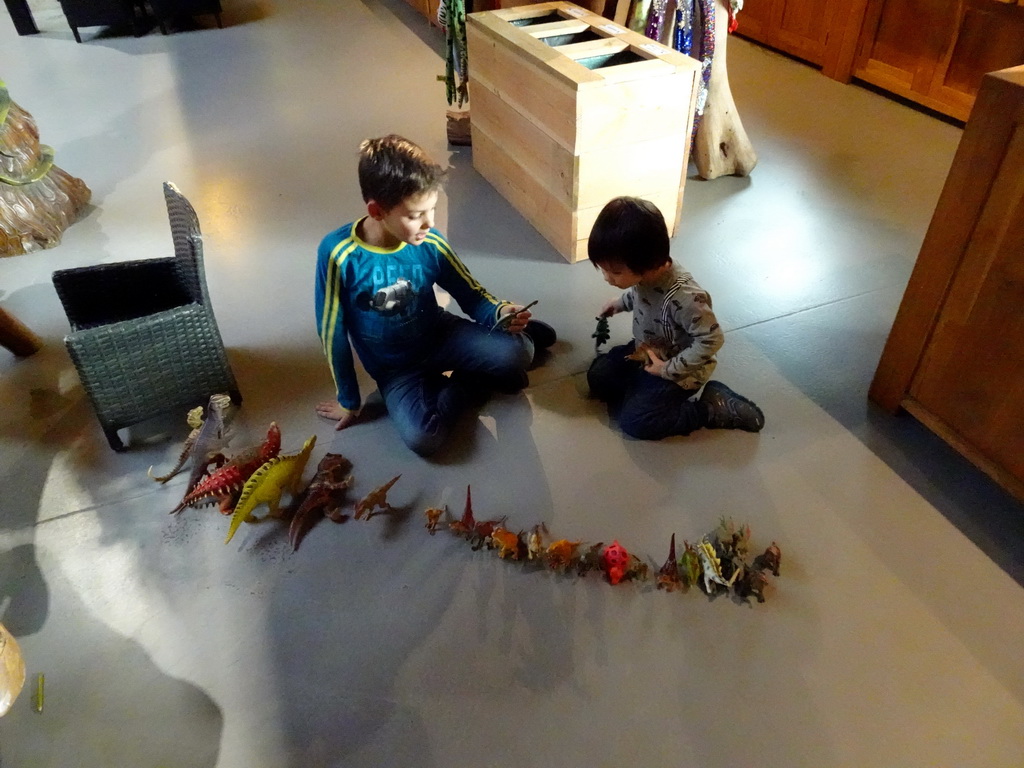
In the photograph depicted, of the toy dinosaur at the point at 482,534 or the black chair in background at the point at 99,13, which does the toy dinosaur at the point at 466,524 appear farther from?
the black chair in background at the point at 99,13

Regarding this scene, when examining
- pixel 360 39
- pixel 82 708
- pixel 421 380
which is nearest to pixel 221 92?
pixel 360 39

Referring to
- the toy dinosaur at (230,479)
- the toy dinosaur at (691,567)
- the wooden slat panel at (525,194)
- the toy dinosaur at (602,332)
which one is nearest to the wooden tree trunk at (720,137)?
the wooden slat panel at (525,194)

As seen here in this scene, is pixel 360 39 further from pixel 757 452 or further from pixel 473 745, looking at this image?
pixel 473 745

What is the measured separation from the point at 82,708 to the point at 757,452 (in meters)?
1.38

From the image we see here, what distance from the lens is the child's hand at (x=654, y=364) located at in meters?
1.54

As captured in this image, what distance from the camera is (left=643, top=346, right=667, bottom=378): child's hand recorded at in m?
1.54

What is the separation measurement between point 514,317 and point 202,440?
728mm

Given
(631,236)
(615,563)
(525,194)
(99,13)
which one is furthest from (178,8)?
(615,563)

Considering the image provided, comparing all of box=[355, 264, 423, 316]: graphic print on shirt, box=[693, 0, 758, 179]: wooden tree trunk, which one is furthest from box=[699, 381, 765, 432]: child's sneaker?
box=[693, 0, 758, 179]: wooden tree trunk

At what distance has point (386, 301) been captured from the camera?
152cm

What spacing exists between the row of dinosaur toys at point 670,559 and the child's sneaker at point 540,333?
0.61 meters

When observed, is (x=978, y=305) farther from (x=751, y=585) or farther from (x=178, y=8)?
(x=178, y=8)

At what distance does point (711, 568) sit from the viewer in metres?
1.29

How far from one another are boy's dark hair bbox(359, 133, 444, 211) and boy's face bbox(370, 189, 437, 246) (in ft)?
0.04
